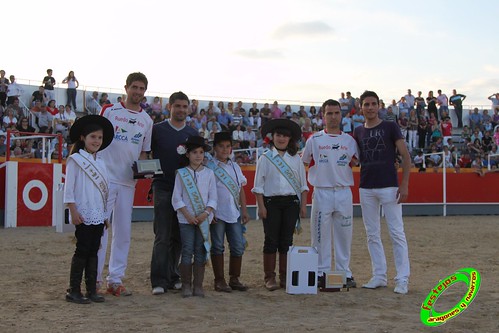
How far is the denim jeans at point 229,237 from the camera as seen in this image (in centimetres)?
684

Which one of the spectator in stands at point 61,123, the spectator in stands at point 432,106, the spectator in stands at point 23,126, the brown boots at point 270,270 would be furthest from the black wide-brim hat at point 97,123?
the spectator in stands at point 432,106

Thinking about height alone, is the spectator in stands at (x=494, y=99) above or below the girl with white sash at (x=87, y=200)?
above

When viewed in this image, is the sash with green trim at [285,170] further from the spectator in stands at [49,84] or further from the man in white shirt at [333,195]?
the spectator in stands at [49,84]

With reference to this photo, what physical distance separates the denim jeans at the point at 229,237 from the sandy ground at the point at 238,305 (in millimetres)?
430

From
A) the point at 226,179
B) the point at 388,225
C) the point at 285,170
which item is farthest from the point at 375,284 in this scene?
the point at 226,179

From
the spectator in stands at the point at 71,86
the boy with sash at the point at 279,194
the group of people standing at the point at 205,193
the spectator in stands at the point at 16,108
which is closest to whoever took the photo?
the group of people standing at the point at 205,193

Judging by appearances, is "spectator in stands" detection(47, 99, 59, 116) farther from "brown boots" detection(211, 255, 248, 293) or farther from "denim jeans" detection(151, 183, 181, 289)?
"brown boots" detection(211, 255, 248, 293)

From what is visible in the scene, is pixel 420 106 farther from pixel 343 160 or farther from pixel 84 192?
pixel 84 192

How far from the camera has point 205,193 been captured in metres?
6.59

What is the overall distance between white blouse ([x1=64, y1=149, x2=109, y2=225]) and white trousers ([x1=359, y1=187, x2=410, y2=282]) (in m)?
2.87

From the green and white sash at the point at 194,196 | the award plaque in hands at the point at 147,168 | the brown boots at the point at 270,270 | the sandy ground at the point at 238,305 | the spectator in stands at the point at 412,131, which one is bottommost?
the sandy ground at the point at 238,305

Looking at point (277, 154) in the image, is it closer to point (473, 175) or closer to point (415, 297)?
point (415, 297)

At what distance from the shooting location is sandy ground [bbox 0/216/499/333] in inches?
202

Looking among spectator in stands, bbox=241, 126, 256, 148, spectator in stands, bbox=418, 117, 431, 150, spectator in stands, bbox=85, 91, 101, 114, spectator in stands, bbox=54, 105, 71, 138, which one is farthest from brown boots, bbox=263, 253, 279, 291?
spectator in stands, bbox=418, 117, 431, 150
